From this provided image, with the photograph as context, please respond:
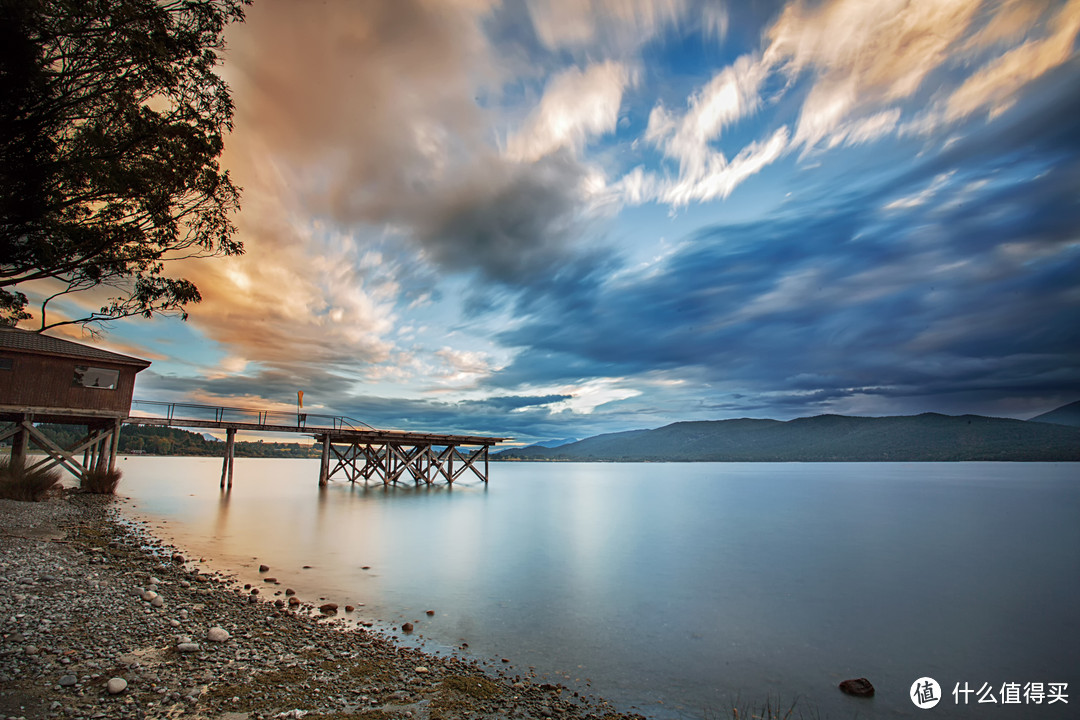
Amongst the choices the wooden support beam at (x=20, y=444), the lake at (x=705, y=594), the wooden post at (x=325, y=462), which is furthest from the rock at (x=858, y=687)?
the wooden post at (x=325, y=462)

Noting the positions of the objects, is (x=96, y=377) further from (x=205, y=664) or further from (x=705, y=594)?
(x=705, y=594)

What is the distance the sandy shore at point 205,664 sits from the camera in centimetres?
501

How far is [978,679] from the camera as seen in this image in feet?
26.5

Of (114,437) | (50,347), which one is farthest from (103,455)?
(50,347)

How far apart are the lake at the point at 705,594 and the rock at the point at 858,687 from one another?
0.49ft

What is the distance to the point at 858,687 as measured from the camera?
7.27m

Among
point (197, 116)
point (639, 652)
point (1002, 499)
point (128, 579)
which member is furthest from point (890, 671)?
point (1002, 499)

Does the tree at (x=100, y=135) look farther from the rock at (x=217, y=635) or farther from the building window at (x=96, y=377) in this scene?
the building window at (x=96, y=377)

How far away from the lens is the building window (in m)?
22.4

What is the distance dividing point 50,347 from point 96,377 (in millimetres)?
2031

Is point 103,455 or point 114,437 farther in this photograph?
point 103,455

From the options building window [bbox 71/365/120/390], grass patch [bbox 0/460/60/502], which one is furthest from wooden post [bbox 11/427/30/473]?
building window [bbox 71/365/120/390]

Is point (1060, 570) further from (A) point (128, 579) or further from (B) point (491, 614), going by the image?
(A) point (128, 579)

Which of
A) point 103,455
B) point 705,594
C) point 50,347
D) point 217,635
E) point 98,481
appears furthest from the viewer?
point 103,455
